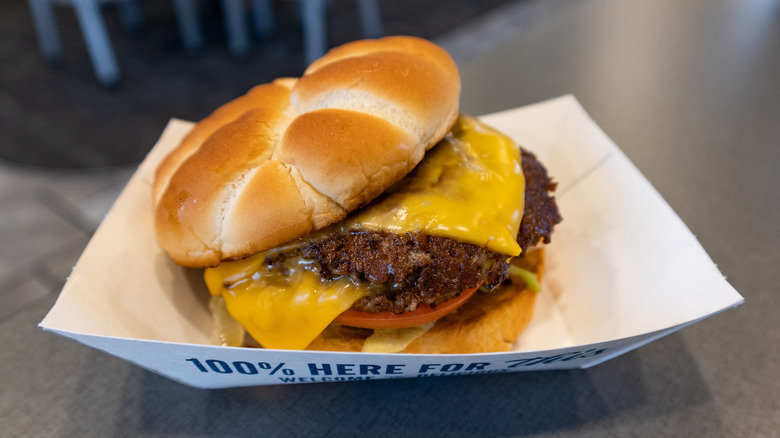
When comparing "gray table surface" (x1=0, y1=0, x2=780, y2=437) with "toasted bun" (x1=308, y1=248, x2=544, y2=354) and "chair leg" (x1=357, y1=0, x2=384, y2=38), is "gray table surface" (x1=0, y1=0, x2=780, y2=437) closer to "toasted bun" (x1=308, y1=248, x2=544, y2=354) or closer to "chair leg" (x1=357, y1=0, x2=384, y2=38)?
"toasted bun" (x1=308, y1=248, x2=544, y2=354)

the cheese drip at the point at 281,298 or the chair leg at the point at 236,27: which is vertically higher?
the cheese drip at the point at 281,298

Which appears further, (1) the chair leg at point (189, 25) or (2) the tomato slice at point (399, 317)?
(1) the chair leg at point (189, 25)

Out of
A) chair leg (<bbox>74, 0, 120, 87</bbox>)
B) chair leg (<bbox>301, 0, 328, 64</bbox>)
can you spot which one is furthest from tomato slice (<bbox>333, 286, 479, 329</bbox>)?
chair leg (<bbox>74, 0, 120, 87</bbox>)

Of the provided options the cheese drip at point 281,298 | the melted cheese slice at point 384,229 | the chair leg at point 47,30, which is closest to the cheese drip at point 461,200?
the melted cheese slice at point 384,229

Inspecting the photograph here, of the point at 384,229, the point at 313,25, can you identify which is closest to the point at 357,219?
the point at 384,229

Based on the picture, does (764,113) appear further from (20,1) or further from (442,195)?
(20,1)

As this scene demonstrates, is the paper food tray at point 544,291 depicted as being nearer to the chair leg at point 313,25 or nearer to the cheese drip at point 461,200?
the cheese drip at point 461,200
